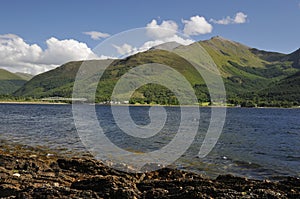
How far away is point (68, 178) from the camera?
16047 mm

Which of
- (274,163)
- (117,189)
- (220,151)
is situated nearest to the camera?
(117,189)

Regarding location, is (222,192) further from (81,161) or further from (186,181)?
(81,161)

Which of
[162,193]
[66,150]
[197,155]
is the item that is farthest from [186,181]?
[66,150]

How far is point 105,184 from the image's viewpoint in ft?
38.9

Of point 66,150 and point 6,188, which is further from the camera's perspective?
point 66,150

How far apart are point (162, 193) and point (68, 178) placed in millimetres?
6570

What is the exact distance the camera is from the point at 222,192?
37.2 feet

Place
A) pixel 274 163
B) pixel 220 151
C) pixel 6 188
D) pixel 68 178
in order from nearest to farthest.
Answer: pixel 6 188, pixel 68 178, pixel 274 163, pixel 220 151

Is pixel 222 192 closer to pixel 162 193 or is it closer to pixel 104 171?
pixel 162 193

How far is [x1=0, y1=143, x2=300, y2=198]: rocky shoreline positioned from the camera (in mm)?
10852

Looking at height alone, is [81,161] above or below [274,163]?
above

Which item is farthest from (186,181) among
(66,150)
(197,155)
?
(66,150)

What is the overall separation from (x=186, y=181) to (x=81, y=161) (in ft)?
25.6

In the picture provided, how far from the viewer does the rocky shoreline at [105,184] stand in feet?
35.6
